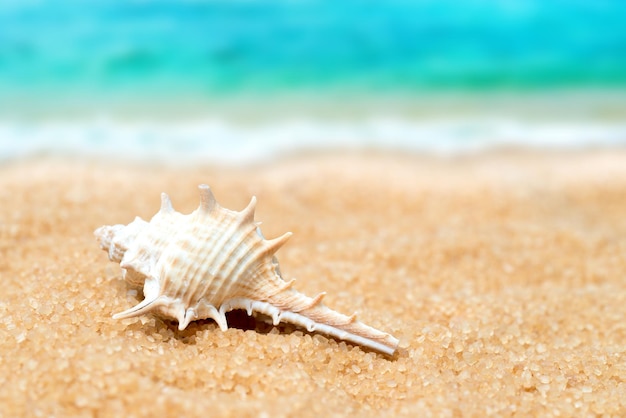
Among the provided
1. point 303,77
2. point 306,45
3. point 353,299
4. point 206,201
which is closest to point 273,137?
point 303,77

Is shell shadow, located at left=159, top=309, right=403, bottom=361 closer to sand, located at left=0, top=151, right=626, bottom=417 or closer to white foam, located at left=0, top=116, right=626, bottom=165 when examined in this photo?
sand, located at left=0, top=151, right=626, bottom=417

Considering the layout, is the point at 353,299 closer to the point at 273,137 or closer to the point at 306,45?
the point at 273,137

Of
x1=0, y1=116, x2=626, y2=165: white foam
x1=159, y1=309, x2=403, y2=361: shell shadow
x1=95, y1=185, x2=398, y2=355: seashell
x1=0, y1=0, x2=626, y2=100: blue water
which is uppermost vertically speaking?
x1=0, y1=0, x2=626, y2=100: blue water

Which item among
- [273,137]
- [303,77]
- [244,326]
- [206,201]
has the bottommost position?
[244,326]

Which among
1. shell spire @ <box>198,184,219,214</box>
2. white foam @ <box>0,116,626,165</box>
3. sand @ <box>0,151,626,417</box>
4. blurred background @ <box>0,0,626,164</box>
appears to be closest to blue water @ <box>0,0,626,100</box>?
blurred background @ <box>0,0,626,164</box>

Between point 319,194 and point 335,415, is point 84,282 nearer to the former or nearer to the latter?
point 335,415
